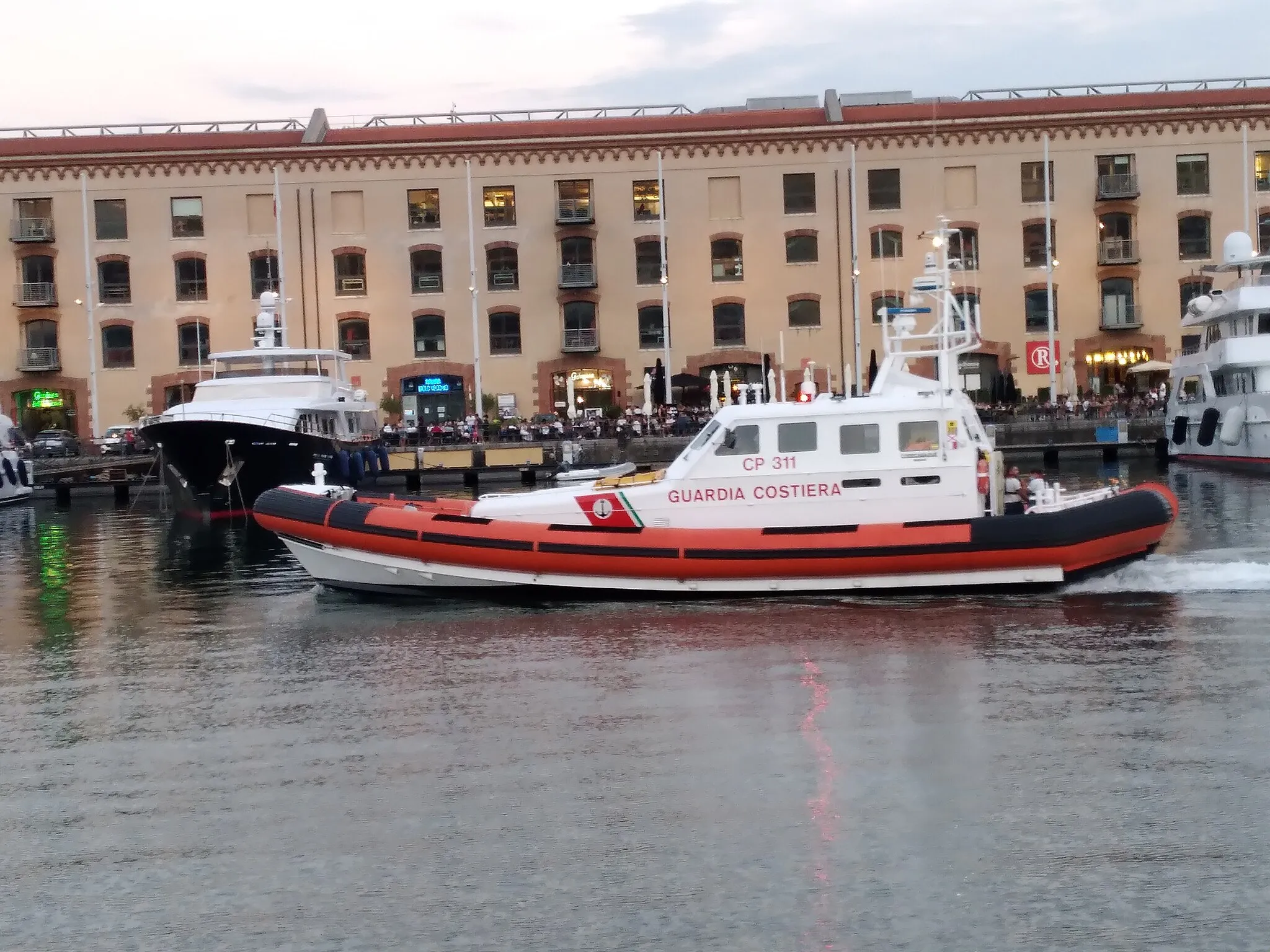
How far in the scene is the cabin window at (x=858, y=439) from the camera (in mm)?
20453

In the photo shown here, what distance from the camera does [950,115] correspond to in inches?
2335

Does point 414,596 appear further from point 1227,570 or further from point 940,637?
point 1227,570

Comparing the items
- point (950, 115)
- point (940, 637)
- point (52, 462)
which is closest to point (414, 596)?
point (940, 637)

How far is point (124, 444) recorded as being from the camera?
54.8m

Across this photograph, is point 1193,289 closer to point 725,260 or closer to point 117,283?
point 725,260

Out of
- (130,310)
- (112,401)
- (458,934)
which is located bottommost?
(458,934)

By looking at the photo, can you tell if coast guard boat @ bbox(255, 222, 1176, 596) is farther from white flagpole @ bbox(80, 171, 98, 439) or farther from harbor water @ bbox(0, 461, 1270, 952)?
white flagpole @ bbox(80, 171, 98, 439)

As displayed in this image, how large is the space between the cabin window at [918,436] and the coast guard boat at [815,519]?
0.02m

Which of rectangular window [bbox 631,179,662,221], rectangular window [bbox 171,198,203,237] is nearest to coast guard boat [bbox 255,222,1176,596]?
rectangular window [bbox 631,179,662,221]

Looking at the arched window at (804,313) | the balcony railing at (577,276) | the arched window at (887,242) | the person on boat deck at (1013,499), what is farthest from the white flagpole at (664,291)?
the person on boat deck at (1013,499)

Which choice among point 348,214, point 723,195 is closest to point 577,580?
point 723,195

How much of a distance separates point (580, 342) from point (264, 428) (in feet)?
71.7

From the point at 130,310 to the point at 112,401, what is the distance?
371 cm

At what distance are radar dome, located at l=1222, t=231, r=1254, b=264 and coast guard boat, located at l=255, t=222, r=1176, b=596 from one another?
30.9 m
